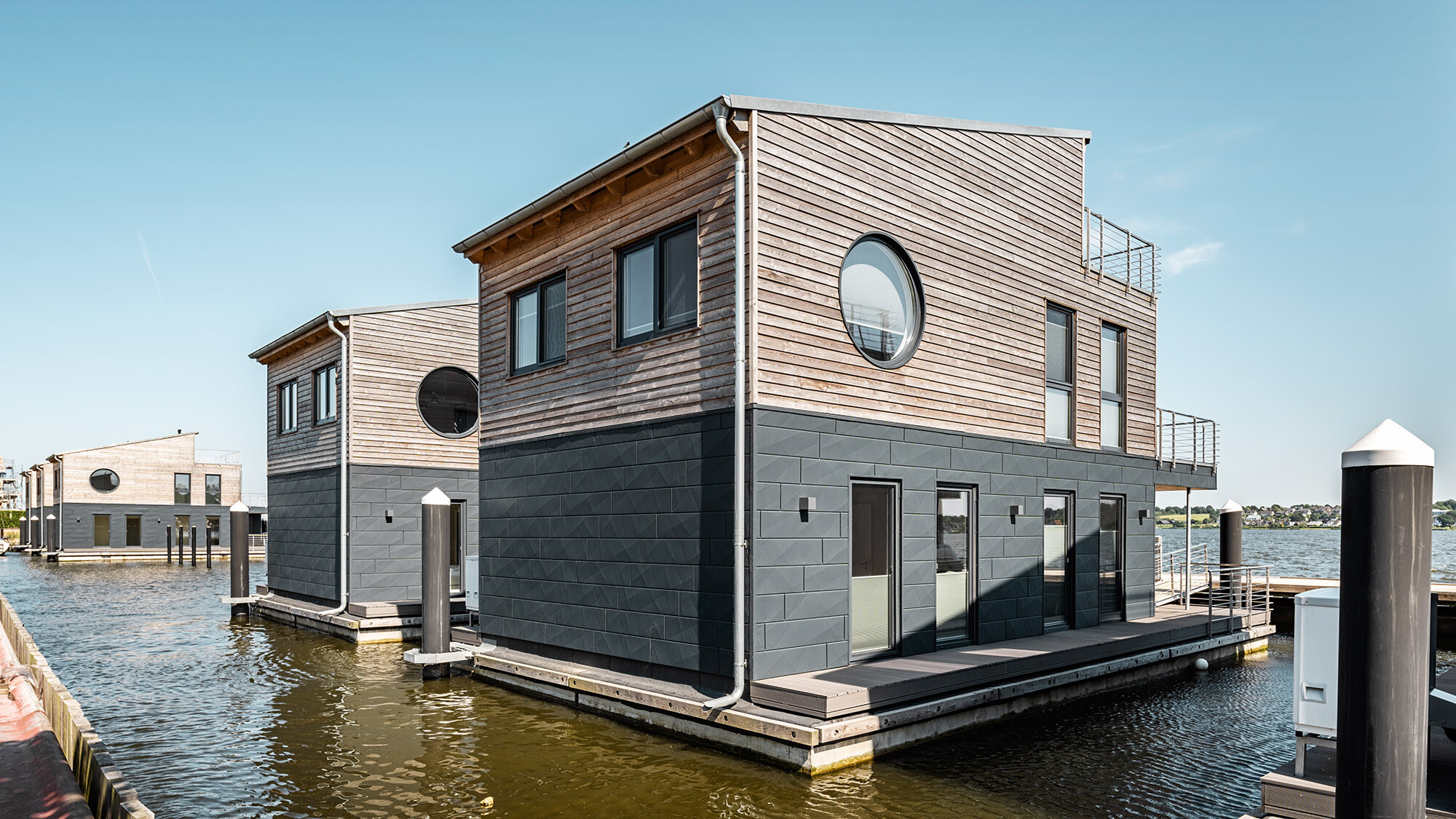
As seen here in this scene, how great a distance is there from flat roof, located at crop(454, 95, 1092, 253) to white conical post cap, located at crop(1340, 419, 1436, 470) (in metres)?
6.06

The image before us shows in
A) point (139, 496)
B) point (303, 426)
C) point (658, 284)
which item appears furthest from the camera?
point (139, 496)

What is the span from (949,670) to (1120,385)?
7367 millimetres

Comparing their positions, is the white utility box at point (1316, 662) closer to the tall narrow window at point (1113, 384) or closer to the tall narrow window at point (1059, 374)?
the tall narrow window at point (1059, 374)

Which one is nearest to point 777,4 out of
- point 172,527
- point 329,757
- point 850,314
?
point 850,314

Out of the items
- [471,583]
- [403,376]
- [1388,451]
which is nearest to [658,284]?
[1388,451]

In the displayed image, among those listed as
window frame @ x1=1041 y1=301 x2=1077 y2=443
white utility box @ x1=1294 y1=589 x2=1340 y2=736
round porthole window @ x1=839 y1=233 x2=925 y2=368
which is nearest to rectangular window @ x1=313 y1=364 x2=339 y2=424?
round porthole window @ x1=839 y1=233 x2=925 y2=368

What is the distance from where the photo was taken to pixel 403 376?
17312 millimetres

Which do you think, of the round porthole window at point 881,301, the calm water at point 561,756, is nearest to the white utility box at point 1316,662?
the calm water at point 561,756

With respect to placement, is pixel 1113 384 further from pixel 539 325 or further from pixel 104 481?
pixel 104 481

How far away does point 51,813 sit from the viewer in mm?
5625

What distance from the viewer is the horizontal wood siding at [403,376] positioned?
54.9 ft

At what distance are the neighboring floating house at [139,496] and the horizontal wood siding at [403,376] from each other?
31.0m

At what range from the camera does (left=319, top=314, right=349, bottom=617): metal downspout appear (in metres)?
16.5

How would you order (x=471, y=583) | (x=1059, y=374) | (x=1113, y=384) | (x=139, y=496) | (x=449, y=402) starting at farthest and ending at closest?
(x=139, y=496), (x=449, y=402), (x=471, y=583), (x=1113, y=384), (x=1059, y=374)
